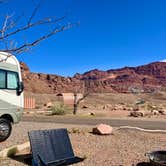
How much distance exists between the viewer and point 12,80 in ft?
42.4

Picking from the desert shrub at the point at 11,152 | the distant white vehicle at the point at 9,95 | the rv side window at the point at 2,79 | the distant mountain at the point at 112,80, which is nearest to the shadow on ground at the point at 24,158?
the desert shrub at the point at 11,152

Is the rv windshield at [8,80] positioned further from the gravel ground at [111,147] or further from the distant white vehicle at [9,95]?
the gravel ground at [111,147]

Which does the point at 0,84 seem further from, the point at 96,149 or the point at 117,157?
the point at 117,157

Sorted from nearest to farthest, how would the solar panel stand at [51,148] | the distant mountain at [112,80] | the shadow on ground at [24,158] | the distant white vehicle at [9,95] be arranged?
the solar panel stand at [51,148], the shadow on ground at [24,158], the distant white vehicle at [9,95], the distant mountain at [112,80]

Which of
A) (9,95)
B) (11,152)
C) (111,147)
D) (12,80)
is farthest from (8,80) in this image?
(111,147)

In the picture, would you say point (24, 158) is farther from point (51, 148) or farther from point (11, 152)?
point (51, 148)

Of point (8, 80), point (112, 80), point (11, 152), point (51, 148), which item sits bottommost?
point (11, 152)

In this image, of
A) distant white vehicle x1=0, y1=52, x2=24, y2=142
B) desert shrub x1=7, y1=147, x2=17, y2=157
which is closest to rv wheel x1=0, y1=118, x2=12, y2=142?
distant white vehicle x1=0, y1=52, x2=24, y2=142

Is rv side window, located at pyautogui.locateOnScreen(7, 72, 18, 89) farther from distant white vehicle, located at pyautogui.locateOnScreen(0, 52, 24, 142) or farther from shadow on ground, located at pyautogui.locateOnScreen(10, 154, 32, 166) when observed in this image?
shadow on ground, located at pyautogui.locateOnScreen(10, 154, 32, 166)

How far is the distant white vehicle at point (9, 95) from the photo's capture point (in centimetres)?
1247

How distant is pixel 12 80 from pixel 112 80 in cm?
16028

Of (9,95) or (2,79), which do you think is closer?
(2,79)

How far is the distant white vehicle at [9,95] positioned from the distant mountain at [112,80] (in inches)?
3213

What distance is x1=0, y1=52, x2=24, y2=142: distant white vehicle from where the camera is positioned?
12.5 m
